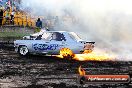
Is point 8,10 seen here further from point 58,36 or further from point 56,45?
point 56,45

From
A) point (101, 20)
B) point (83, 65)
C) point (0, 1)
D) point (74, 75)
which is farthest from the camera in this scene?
point (0, 1)

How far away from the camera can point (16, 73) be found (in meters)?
14.3

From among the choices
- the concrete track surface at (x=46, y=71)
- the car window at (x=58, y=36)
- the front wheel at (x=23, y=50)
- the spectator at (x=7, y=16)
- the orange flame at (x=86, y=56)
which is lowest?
the concrete track surface at (x=46, y=71)

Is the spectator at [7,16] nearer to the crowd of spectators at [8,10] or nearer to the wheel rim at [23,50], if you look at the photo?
the crowd of spectators at [8,10]

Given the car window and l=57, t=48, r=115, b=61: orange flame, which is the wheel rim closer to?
the car window

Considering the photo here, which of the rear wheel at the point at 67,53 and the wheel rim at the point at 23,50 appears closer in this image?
the rear wheel at the point at 67,53

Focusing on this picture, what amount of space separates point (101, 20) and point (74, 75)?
15.2 meters

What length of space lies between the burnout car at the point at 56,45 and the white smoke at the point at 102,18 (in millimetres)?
3007

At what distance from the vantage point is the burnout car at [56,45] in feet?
62.5

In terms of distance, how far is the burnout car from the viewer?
19047 millimetres

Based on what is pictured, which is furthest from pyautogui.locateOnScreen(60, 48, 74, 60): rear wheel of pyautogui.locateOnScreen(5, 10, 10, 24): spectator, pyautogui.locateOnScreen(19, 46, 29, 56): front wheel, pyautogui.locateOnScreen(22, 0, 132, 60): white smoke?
pyautogui.locateOnScreen(5, 10, 10, 24): spectator

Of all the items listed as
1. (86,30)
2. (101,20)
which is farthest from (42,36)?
(86,30)

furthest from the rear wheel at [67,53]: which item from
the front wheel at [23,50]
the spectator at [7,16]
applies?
the spectator at [7,16]

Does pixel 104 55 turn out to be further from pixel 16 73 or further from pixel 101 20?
pixel 101 20
